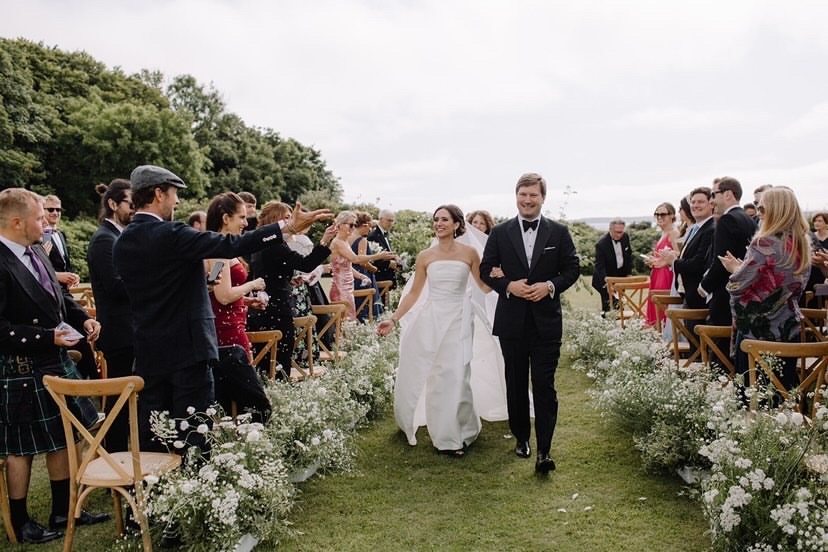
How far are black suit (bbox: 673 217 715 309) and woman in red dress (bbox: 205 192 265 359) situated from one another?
14.7ft

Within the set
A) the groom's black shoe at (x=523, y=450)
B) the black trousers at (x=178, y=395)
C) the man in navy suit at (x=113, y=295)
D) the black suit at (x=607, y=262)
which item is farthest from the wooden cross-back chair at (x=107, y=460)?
the black suit at (x=607, y=262)

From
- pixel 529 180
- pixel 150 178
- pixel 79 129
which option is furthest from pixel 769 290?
pixel 79 129

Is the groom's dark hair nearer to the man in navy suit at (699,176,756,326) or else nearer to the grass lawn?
the man in navy suit at (699,176,756,326)

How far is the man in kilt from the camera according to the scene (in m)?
4.20

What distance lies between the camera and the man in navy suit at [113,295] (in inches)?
198

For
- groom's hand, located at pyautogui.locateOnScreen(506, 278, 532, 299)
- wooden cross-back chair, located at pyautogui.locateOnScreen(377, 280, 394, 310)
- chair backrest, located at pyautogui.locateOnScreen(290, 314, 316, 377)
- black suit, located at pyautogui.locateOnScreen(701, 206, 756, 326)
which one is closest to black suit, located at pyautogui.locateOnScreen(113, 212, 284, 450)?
chair backrest, located at pyautogui.locateOnScreen(290, 314, 316, 377)

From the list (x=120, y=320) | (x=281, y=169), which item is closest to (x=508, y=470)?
(x=120, y=320)

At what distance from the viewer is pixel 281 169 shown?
57969mm

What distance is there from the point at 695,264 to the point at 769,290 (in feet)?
6.21

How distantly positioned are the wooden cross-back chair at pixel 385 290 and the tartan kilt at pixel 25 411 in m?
7.47

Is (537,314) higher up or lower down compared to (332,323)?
higher up

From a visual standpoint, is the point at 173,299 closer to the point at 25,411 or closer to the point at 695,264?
the point at 25,411

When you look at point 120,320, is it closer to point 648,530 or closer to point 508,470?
point 508,470

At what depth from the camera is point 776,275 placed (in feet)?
16.3
